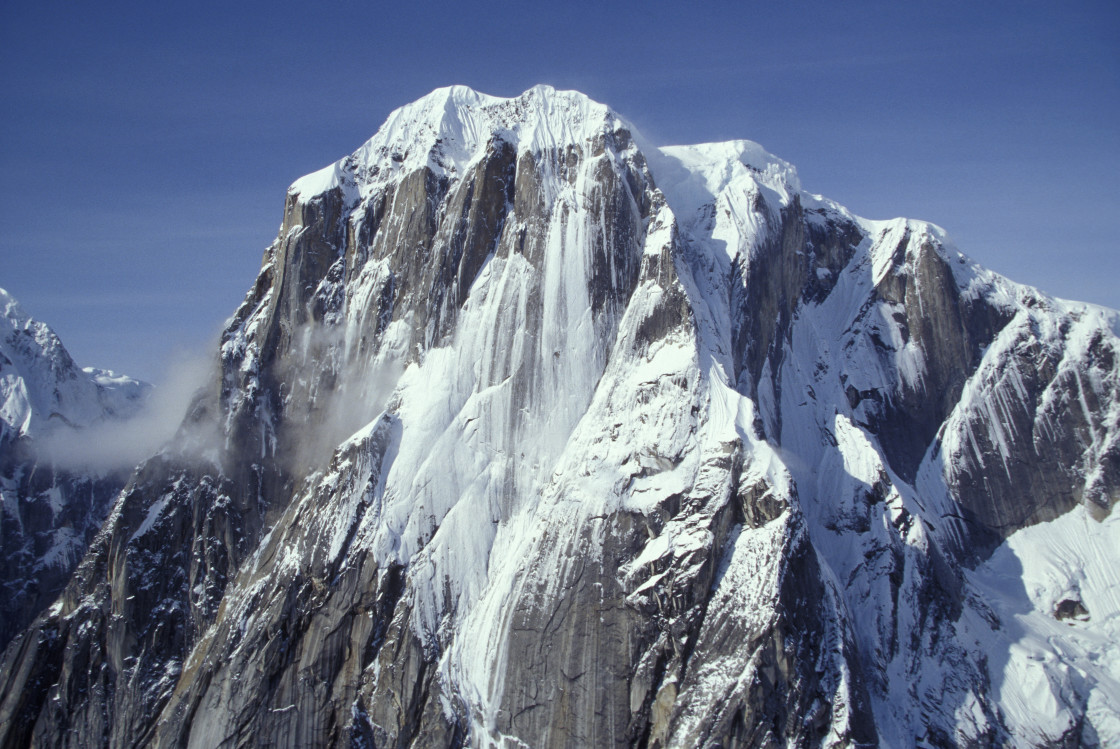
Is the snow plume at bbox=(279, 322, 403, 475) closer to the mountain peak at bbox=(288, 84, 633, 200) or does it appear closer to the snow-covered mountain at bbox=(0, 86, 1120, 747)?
the snow-covered mountain at bbox=(0, 86, 1120, 747)

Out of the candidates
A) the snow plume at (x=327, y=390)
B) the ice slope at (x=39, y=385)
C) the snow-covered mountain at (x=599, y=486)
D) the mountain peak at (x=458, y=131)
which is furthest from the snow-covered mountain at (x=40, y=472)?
the mountain peak at (x=458, y=131)

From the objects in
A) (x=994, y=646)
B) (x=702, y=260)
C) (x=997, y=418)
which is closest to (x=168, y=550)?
(x=702, y=260)

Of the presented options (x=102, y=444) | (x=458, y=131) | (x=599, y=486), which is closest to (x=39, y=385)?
(x=102, y=444)

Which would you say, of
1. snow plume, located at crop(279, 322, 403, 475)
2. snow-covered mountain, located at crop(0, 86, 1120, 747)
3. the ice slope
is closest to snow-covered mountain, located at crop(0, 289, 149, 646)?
the ice slope

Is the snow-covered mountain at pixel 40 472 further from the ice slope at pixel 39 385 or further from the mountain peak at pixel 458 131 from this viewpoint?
the mountain peak at pixel 458 131

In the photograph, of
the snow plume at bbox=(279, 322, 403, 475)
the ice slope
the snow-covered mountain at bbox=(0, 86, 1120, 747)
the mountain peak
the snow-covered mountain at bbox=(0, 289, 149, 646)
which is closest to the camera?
the snow-covered mountain at bbox=(0, 86, 1120, 747)

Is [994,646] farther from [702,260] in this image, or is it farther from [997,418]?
[702,260]
